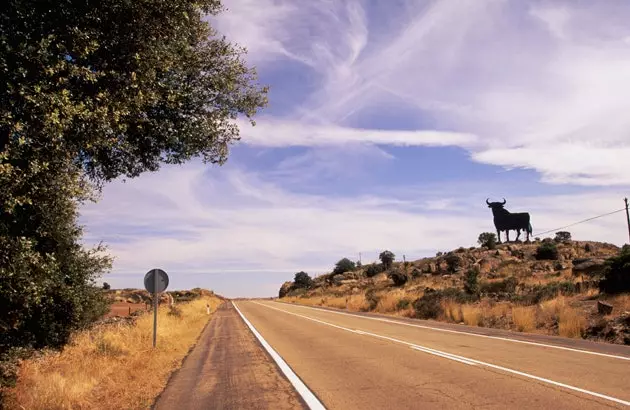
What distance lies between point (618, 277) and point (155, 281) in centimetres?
2111

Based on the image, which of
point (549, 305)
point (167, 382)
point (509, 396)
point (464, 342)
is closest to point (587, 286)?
point (549, 305)

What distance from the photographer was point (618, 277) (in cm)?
2394

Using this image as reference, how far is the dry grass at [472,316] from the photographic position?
78.0 ft

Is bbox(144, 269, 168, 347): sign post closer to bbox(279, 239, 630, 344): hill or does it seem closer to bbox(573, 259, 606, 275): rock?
bbox(279, 239, 630, 344): hill

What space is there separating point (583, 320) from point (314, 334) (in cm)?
993

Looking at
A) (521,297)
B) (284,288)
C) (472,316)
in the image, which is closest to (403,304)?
(521,297)

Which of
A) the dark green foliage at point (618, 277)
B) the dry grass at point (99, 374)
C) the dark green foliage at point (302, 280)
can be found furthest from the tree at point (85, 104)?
the dark green foliage at point (302, 280)

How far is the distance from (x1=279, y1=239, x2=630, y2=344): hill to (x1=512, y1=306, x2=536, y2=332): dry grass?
0.13ft

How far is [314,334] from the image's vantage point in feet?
65.4

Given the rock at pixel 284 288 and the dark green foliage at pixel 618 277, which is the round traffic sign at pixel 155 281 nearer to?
the dark green foliage at pixel 618 277

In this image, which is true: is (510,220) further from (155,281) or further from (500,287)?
(155,281)

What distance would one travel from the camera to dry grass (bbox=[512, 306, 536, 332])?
20.1m

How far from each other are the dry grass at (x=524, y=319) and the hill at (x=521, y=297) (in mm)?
39

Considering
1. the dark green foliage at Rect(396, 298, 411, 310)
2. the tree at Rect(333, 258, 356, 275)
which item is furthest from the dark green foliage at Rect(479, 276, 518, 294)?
the tree at Rect(333, 258, 356, 275)
